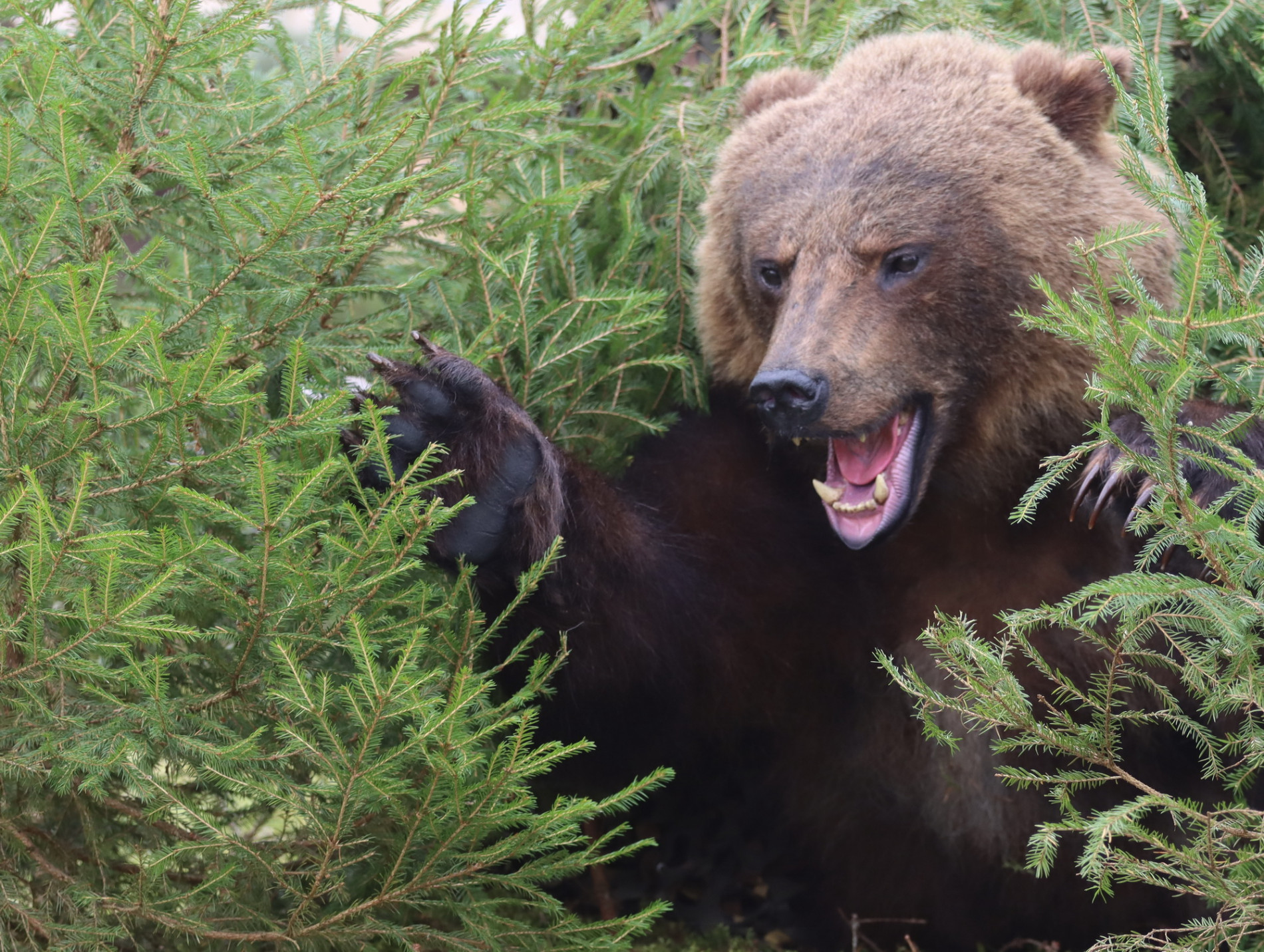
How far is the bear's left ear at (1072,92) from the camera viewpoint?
3199 mm

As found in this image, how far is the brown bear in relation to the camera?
2.89 meters

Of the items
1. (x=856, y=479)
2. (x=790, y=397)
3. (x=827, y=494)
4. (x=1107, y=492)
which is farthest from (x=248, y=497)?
(x=1107, y=492)

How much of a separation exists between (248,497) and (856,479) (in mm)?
1472

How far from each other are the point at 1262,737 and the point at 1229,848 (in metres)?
0.21

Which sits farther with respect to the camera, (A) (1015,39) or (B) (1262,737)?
(A) (1015,39)

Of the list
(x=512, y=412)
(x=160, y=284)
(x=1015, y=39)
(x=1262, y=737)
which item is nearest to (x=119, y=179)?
(x=160, y=284)

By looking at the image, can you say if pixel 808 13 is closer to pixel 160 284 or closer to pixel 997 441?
pixel 997 441

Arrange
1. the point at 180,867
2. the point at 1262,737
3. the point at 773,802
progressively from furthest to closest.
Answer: the point at 773,802, the point at 180,867, the point at 1262,737

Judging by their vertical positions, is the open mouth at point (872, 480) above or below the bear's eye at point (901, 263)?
below

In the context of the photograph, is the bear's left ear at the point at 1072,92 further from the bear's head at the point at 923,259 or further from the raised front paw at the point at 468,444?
the raised front paw at the point at 468,444

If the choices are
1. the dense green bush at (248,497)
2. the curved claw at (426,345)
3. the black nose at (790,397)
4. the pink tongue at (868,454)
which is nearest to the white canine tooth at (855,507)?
the pink tongue at (868,454)

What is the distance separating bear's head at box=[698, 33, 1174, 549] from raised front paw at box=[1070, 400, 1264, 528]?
1.00 feet

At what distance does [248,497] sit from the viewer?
7.94ft

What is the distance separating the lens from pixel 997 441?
126 inches
